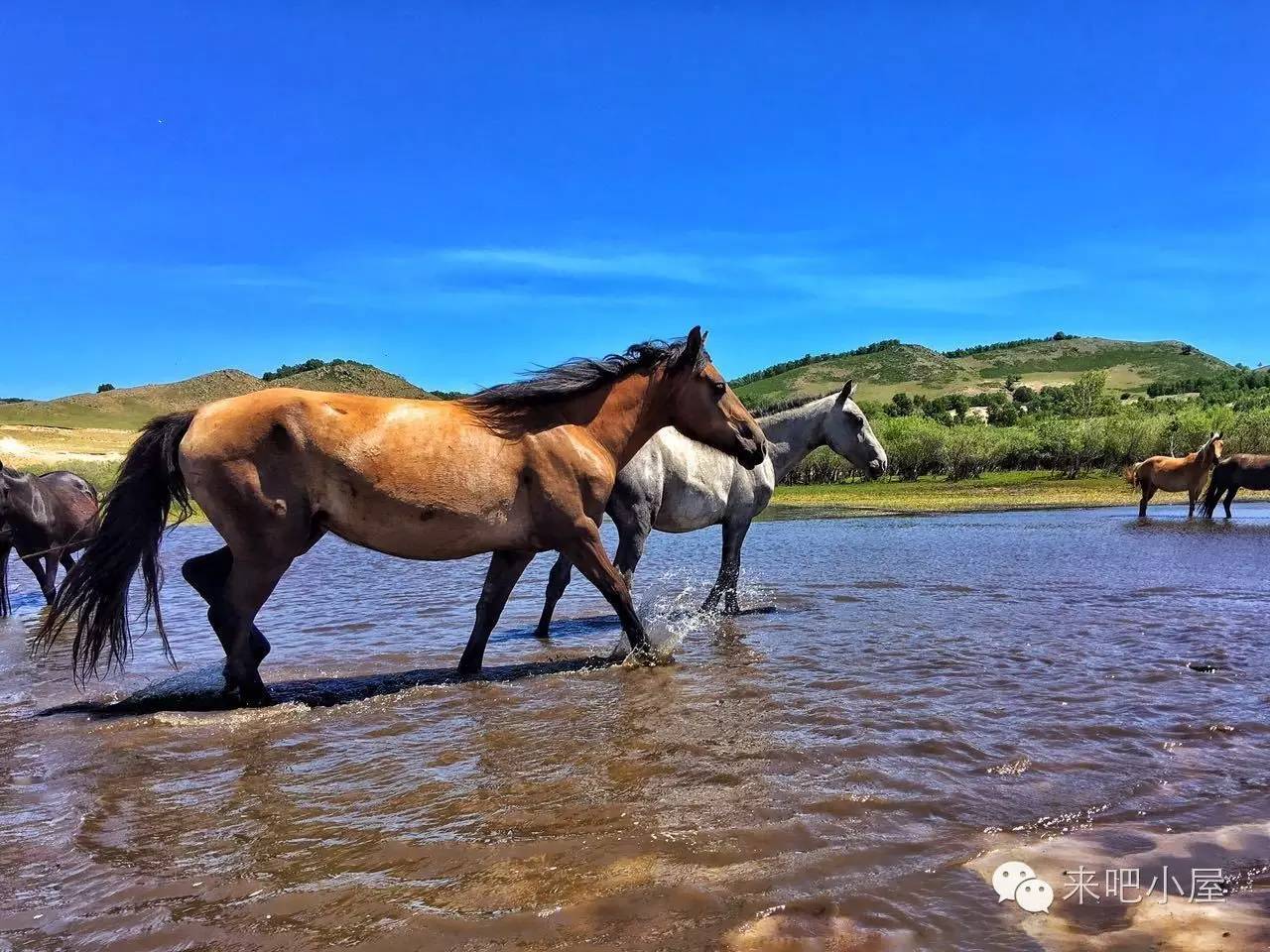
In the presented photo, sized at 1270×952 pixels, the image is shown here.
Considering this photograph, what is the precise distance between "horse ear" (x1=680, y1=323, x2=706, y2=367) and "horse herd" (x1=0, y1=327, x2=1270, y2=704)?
0.01 m

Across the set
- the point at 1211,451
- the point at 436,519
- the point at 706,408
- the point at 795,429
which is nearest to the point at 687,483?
the point at 706,408

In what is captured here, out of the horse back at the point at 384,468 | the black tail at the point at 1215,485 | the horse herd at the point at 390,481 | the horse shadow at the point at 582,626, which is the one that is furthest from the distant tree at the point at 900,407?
the horse back at the point at 384,468

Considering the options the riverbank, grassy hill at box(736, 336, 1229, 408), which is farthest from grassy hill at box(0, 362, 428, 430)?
grassy hill at box(736, 336, 1229, 408)

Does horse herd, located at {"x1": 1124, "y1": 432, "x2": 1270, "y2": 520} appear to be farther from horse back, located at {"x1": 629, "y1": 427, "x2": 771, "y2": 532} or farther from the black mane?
the black mane

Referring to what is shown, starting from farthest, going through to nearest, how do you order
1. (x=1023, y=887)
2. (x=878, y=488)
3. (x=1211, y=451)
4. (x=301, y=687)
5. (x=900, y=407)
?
(x=900, y=407)
(x=878, y=488)
(x=1211, y=451)
(x=301, y=687)
(x=1023, y=887)

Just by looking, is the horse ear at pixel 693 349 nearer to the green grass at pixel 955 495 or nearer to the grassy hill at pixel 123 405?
the green grass at pixel 955 495

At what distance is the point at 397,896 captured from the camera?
2.79 m

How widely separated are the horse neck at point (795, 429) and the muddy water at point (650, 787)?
9.63 feet

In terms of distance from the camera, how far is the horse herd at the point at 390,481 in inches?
208

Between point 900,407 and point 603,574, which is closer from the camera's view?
point 603,574

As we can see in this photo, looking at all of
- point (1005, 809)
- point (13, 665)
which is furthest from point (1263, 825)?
point (13, 665)

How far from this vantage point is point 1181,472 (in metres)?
25.5

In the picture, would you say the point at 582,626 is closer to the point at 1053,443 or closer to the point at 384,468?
the point at 384,468

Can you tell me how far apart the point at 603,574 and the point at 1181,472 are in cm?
2614
